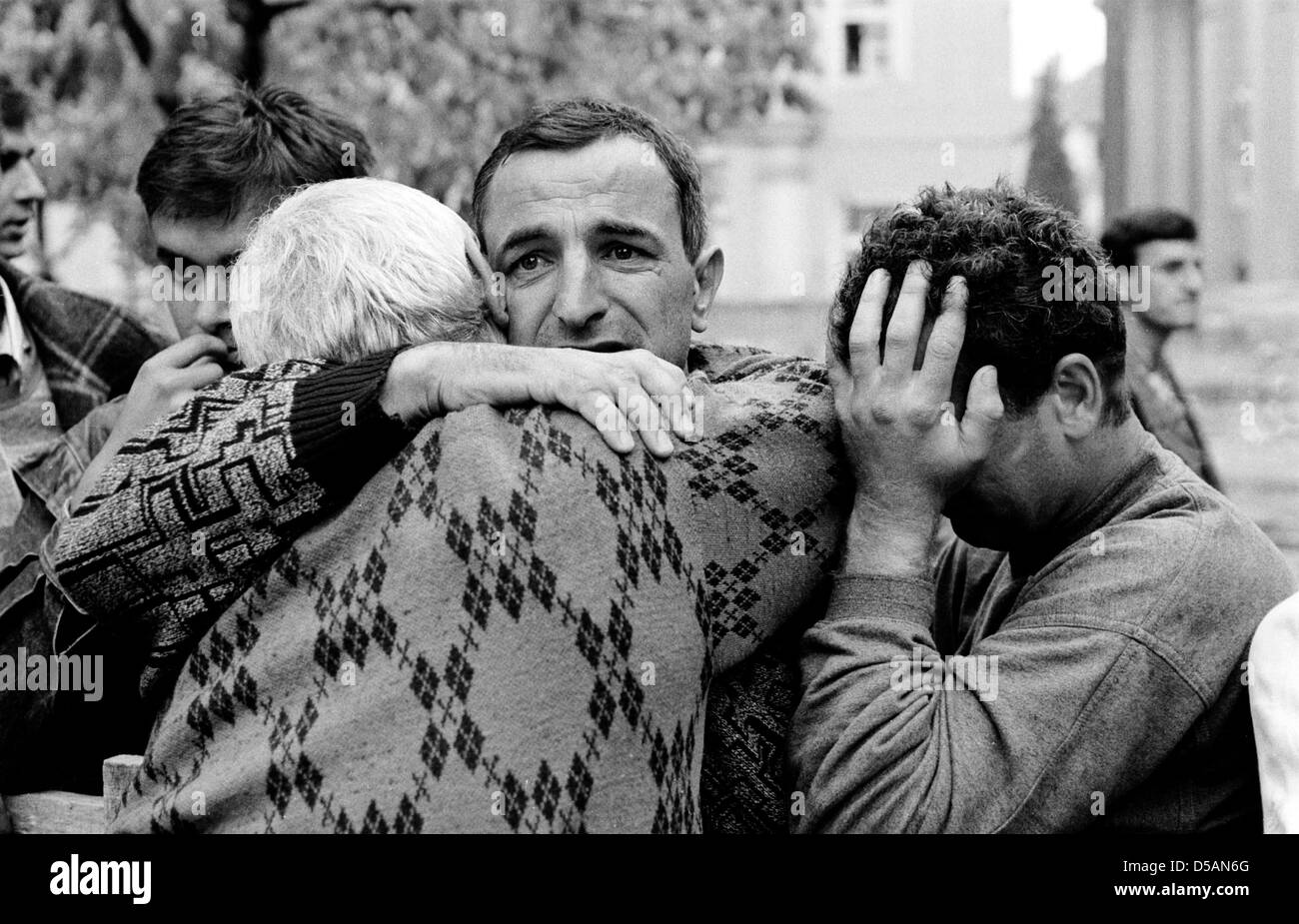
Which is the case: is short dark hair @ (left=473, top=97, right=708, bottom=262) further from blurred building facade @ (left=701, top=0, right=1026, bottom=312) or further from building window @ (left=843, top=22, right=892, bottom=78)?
building window @ (left=843, top=22, right=892, bottom=78)

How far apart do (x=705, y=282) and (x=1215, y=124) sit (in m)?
10.6

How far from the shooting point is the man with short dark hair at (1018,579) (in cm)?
202

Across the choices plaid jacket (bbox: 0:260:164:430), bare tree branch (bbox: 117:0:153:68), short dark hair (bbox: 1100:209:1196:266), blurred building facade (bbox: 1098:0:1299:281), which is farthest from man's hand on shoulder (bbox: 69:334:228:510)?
blurred building facade (bbox: 1098:0:1299:281)

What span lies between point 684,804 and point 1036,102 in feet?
58.6

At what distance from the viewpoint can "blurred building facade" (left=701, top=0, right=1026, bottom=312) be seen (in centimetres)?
1822

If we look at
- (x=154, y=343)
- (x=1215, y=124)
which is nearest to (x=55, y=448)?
(x=154, y=343)

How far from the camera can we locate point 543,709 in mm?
1839

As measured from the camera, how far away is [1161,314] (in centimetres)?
649

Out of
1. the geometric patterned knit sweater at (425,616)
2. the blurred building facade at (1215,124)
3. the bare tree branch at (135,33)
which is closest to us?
the geometric patterned knit sweater at (425,616)

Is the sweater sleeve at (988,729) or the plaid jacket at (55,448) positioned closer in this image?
the sweater sleeve at (988,729)

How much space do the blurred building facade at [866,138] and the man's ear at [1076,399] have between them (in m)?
15.9

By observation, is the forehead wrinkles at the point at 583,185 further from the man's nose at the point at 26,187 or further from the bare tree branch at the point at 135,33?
the bare tree branch at the point at 135,33

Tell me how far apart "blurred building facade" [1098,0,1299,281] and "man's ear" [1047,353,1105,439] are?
1042cm

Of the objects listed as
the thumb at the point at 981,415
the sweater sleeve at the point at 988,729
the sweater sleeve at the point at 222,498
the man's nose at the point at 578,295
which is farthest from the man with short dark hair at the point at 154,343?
the thumb at the point at 981,415
